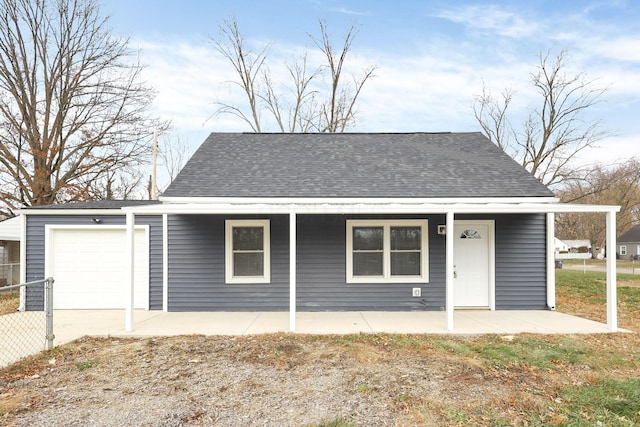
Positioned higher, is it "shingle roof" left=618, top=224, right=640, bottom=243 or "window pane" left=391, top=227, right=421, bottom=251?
"window pane" left=391, top=227, right=421, bottom=251

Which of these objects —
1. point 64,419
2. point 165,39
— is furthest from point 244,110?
point 64,419

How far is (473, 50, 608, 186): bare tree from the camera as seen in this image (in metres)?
19.4

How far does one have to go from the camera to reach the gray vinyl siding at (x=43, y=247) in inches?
351

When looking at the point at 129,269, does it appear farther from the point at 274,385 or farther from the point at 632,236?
the point at 632,236

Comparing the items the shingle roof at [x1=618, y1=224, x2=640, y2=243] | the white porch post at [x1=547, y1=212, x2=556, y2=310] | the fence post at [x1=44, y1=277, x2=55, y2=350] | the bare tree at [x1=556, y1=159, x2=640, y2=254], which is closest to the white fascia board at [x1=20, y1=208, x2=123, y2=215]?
the fence post at [x1=44, y1=277, x2=55, y2=350]

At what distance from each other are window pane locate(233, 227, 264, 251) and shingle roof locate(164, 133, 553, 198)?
866 millimetres

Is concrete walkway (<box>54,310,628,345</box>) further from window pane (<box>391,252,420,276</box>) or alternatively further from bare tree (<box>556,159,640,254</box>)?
bare tree (<box>556,159,640,254</box>)

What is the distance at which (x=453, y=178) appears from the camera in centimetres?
921

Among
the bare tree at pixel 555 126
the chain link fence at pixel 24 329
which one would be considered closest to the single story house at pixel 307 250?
the chain link fence at pixel 24 329

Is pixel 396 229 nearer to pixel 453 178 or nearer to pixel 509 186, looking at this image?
pixel 453 178

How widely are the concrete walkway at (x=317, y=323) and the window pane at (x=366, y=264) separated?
2.94 feet

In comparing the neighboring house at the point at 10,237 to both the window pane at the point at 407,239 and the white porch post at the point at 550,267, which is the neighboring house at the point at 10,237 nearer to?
the window pane at the point at 407,239

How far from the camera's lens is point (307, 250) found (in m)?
8.80

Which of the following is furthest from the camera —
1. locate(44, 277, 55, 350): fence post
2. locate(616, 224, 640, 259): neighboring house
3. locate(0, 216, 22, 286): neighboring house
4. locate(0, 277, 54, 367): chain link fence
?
locate(616, 224, 640, 259): neighboring house
